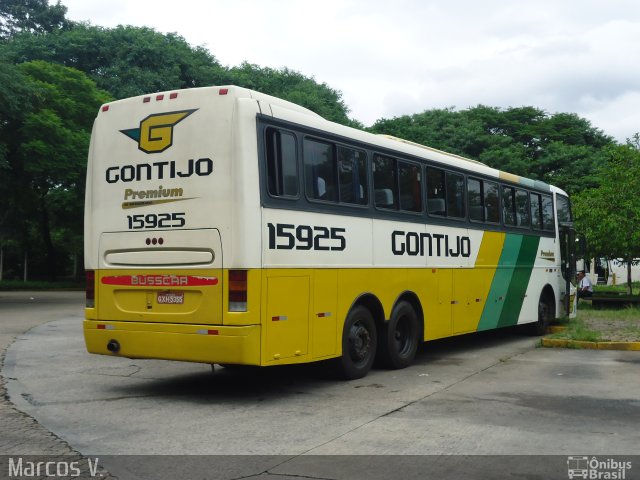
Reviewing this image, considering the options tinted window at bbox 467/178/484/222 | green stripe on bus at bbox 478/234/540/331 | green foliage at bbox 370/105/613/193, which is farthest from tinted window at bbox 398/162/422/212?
green foliage at bbox 370/105/613/193

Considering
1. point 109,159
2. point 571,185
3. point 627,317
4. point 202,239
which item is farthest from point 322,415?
point 571,185

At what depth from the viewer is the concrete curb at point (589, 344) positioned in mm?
12625

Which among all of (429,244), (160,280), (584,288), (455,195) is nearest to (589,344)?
(455,195)

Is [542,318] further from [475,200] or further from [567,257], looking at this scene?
[475,200]

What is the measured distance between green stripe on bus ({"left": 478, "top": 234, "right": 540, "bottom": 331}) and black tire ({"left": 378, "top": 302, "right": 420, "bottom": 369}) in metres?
2.46

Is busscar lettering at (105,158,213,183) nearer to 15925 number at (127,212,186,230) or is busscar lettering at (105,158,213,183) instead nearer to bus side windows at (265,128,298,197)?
15925 number at (127,212,186,230)

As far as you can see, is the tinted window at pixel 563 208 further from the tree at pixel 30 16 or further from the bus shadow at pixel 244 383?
the tree at pixel 30 16

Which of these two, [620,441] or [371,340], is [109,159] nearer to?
[371,340]

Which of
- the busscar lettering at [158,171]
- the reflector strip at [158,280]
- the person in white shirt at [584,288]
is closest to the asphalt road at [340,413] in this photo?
the reflector strip at [158,280]

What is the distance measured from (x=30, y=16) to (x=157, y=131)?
51382 millimetres

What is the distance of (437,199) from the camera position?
38.2ft

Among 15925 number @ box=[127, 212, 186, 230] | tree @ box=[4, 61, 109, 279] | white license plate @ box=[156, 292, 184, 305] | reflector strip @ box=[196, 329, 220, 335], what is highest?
tree @ box=[4, 61, 109, 279]

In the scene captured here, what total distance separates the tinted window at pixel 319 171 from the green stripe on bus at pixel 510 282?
501 cm

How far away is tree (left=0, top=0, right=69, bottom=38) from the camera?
53500 millimetres
